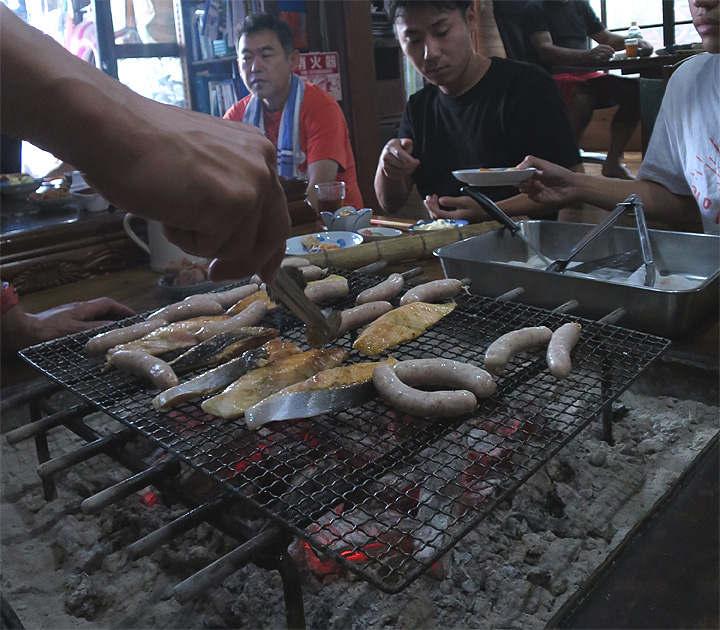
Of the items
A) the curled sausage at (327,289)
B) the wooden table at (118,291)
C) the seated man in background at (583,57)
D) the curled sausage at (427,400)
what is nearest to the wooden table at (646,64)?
the seated man in background at (583,57)

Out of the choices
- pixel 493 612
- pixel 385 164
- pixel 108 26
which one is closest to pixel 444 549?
pixel 493 612

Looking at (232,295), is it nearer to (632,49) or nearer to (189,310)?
(189,310)

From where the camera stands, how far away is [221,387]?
1.97 metres

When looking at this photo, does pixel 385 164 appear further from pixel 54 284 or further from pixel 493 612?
pixel 493 612

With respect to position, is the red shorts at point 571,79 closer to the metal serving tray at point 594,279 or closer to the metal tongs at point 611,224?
the metal serving tray at point 594,279

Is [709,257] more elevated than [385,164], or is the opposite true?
[385,164]

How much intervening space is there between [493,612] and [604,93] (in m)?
9.55

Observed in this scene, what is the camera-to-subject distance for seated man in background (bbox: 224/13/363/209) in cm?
539

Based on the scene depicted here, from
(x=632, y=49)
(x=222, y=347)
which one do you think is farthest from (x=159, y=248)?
(x=632, y=49)

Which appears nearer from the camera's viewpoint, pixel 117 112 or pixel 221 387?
pixel 117 112

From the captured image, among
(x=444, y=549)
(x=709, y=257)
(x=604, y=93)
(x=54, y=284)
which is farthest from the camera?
(x=604, y=93)

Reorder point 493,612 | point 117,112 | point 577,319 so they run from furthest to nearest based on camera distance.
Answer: point 577,319, point 493,612, point 117,112

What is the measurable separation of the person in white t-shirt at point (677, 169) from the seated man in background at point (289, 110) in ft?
7.85

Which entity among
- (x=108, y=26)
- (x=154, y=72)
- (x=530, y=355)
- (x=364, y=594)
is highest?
(x=108, y=26)
